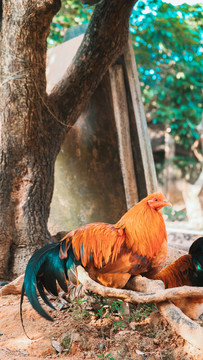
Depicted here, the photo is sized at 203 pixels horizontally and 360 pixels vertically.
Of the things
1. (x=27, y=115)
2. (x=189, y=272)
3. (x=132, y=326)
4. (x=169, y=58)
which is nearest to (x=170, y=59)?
Answer: (x=169, y=58)

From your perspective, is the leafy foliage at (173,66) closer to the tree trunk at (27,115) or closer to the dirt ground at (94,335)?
the tree trunk at (27,115)

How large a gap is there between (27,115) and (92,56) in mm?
898

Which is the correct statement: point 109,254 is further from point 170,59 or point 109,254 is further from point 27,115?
point 170,59

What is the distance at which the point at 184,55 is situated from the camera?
28.6 ft

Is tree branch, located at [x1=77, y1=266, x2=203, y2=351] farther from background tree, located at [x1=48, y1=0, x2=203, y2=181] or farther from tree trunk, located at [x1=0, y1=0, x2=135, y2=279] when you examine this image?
background tree, located at [x1=48, y1=0, x2=203, y2=181]

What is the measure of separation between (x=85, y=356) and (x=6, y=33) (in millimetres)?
2749

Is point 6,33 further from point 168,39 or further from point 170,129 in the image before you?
point 170,129

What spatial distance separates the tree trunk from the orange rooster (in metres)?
1.10

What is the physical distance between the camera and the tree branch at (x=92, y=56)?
333 centimetres

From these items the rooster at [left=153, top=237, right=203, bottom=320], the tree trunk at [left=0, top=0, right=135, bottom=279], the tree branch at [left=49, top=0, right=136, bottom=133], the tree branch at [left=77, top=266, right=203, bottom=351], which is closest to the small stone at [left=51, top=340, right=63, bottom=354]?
the tree branch at [left=77, top=266, right=203, bottom=351]

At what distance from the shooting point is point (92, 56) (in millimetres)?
3527

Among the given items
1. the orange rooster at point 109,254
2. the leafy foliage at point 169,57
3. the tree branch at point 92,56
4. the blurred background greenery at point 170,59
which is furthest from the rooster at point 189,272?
the leafy foliage at point 169,57

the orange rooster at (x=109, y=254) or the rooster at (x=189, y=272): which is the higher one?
the orange rooster at (x=109, y=254)

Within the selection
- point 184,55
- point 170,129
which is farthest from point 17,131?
point 170,129
